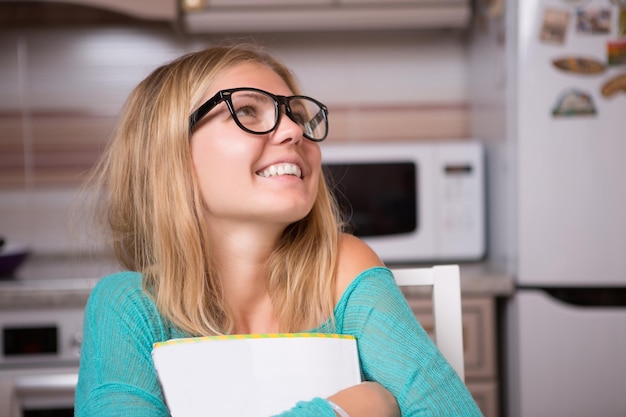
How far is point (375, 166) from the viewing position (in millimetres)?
2027

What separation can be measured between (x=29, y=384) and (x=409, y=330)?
126 centimetres

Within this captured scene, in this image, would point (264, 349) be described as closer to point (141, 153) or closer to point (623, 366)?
point (141, 153)

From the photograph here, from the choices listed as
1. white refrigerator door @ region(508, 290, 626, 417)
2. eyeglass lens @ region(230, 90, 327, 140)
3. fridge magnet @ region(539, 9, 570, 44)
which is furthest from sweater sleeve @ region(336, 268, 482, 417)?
fridge magnet @ region(539, 9, 570, 44)

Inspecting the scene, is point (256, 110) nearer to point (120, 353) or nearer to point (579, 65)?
point (120, 353)

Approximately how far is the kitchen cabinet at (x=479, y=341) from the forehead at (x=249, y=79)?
40.7 inches

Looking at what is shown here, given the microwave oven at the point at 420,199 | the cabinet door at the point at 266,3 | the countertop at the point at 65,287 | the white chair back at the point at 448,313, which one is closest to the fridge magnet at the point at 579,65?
the microwave oven at the point at 420,199

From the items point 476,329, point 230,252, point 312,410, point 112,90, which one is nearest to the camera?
point 312,410

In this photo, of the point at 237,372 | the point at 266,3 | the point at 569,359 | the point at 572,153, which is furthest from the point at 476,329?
the point at 237,372

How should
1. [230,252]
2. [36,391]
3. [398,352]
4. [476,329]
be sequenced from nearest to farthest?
[398,352] < [230,252] < [36,391] < [476,329]

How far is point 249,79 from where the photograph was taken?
36.5 inches

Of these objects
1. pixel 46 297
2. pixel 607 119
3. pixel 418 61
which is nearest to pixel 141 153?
pixel 46 297

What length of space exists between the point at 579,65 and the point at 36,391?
1.64 metres

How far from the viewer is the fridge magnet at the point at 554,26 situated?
1.80m

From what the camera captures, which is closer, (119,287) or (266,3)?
(119,287)
